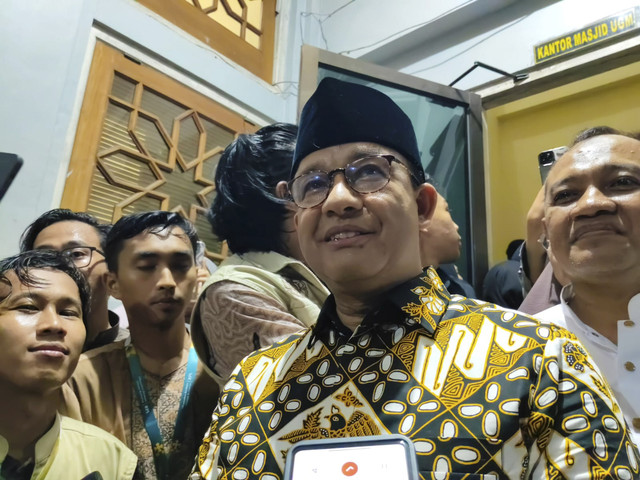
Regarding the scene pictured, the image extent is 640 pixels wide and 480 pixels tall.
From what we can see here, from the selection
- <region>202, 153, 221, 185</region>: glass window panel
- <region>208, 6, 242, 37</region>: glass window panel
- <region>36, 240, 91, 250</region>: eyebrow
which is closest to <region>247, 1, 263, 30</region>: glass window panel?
<region>208, 6, 242, 37</region>: glass window panel

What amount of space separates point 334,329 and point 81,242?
117 cm

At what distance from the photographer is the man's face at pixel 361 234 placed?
0.83 meters

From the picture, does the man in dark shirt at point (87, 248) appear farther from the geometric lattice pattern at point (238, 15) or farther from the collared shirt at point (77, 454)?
the geometric lattice pattern at point (238, 15)

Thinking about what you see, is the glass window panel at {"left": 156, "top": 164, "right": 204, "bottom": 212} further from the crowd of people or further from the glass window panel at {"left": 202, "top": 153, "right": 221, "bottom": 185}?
the crowd of people

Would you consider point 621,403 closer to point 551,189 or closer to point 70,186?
point 551,189

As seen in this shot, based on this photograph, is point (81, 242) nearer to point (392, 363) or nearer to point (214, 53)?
point (392, 363)

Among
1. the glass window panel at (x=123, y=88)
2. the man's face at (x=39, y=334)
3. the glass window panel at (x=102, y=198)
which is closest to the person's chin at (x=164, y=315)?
the man's face at (x=39, y=334)

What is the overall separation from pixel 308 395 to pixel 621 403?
0.61 m

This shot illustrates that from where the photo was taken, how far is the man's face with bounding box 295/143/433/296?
827 millimetres

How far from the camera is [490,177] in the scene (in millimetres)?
2744

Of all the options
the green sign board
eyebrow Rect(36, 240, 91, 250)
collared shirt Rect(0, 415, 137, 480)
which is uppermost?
the green sign board

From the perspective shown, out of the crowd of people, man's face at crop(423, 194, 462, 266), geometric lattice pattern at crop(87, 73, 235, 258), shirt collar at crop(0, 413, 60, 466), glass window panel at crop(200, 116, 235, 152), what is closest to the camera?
the crowd of people

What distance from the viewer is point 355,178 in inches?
34.1

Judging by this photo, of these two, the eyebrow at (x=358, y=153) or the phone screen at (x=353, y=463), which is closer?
the phone screen at (x=353, y=463)
